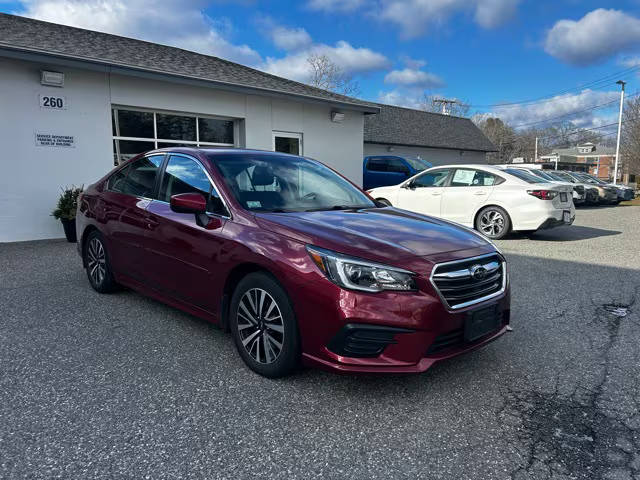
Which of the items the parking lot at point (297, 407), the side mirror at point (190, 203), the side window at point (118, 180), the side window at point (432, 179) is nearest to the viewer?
the parking lot at point (297, 407)

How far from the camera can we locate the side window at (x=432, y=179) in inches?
395

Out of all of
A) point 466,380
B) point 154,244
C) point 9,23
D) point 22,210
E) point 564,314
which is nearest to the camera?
point 466,380

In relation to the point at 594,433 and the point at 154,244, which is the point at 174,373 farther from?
the point at 594,433

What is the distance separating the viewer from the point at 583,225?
1234 cm

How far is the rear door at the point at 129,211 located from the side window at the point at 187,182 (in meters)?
0.20

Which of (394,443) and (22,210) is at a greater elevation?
(22,210)

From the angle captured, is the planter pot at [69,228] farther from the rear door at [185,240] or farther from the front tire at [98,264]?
the rear door at [185,240]

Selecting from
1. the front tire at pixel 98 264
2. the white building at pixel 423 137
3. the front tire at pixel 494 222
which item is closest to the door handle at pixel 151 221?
the front tire at pixel 98 264

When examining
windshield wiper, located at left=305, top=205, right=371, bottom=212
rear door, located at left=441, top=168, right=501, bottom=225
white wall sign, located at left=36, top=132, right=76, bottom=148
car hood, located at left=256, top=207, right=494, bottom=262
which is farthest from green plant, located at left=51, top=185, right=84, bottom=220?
rear door, located at left=441, top=168, right=501, bottom=225

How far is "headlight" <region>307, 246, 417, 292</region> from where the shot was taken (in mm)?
2668

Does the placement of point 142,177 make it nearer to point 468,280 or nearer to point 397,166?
point 468,280

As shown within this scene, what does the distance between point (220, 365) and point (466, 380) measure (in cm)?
174

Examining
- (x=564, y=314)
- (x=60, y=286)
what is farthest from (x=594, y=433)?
(x=60, y=286)

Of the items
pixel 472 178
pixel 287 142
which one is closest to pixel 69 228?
pixel 287 142
